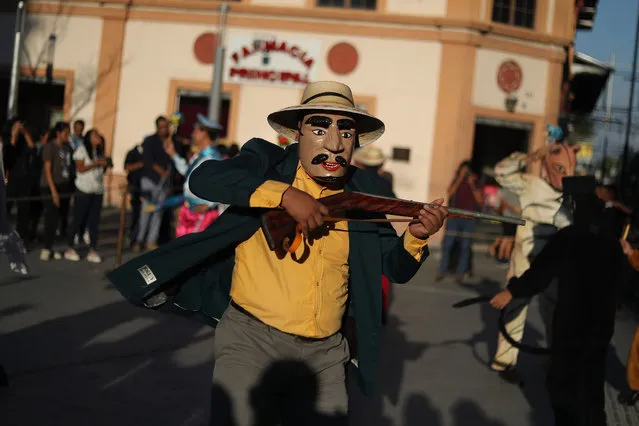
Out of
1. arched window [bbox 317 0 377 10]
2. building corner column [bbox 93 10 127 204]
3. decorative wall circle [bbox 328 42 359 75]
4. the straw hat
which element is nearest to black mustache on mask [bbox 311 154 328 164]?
the straw hat

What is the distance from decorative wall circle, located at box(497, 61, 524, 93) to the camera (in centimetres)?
2208

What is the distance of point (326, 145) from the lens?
3.47m

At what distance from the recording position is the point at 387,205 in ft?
11.0

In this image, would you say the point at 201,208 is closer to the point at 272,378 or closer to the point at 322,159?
the point at 322,159

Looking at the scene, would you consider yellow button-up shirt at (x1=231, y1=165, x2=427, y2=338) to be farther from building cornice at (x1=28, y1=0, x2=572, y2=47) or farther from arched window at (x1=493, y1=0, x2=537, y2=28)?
arched window at (x1=493, y1=0, x2=537, y2=28)

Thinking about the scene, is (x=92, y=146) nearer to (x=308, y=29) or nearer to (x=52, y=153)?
(x=52, y=153)

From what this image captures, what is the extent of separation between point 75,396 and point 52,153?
6.98 m

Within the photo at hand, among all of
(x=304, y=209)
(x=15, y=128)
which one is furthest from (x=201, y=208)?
(x=304, y=209)

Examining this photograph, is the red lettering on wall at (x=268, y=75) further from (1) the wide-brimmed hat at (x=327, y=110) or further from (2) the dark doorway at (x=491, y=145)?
(1) the wide-brimmed hat at (x=327, y=110)

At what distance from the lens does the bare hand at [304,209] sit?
10.0 ft

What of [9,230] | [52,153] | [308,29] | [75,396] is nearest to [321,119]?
[75,396]

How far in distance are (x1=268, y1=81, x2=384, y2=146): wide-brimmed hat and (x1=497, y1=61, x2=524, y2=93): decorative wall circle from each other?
1889 cm

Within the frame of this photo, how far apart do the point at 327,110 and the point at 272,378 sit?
1.10 m

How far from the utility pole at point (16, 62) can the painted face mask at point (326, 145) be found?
18278 millimetres
